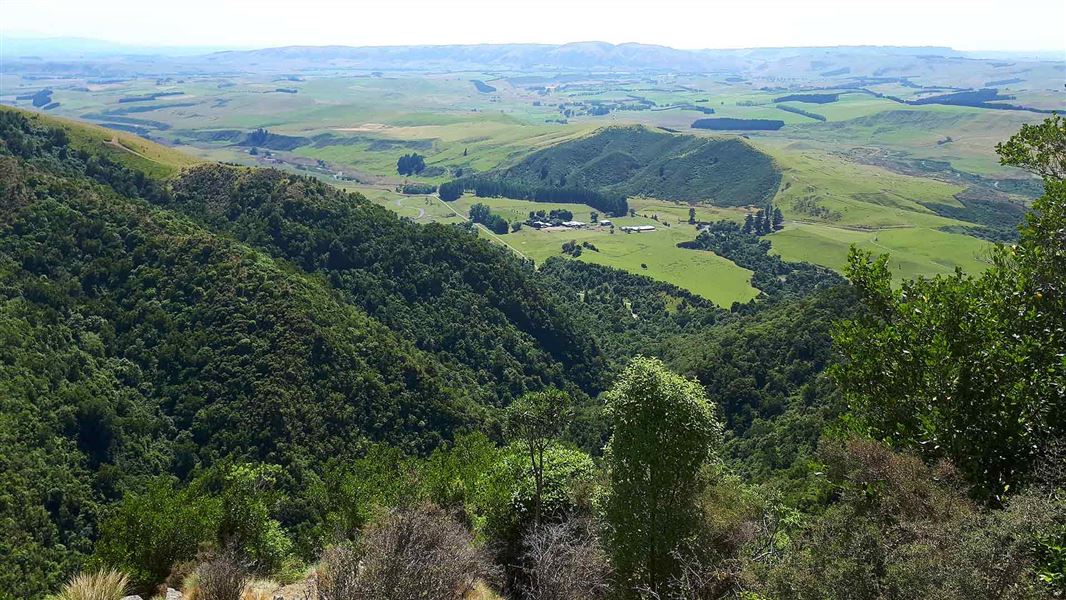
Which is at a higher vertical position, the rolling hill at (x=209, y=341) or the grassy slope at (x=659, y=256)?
the rolling hill at (x=209, y=341)

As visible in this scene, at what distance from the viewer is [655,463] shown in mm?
20328

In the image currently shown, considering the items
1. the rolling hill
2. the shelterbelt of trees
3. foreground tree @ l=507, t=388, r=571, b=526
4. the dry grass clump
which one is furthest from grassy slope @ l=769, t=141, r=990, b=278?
the dry grass clump

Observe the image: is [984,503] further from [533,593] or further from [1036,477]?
[533,593]

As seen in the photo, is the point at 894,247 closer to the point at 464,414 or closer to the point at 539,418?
the point at 464,414

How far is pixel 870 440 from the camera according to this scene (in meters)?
17.5

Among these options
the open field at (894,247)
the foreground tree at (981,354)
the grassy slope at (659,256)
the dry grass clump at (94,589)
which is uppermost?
the foreground tree at (981,354)

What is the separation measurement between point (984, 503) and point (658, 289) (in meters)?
125

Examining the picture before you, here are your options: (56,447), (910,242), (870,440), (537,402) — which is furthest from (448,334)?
(910,242)

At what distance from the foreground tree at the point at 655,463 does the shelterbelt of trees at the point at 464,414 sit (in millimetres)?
96

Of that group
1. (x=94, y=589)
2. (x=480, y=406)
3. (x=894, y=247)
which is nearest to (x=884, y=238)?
(x=894, y=247)

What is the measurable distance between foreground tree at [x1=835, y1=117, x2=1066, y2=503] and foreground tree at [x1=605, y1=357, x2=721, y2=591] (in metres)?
4.76

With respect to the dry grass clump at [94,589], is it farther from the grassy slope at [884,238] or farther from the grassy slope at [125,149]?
the grassy slope at [884,238]


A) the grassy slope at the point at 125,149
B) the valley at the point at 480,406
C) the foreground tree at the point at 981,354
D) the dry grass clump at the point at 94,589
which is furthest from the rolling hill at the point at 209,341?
the foreground tree at the point at 981,354

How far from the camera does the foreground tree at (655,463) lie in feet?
66.1
